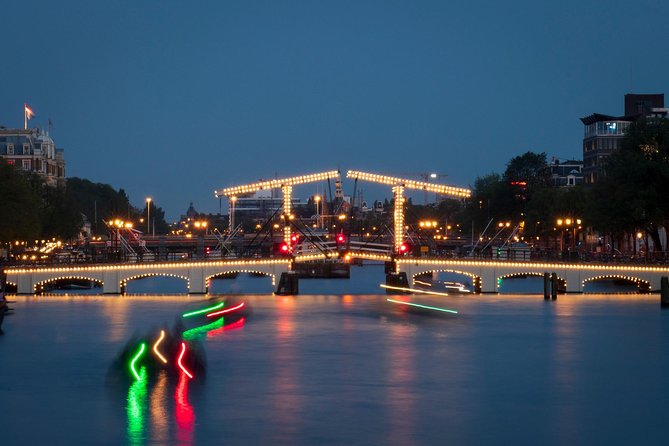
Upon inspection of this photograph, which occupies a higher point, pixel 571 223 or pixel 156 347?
pixel 571 223

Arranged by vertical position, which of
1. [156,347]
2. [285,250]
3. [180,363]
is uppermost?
[285,250]

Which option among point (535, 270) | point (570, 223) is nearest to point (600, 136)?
point (570, 223)

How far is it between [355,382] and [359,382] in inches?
5.5

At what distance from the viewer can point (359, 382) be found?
4131cm

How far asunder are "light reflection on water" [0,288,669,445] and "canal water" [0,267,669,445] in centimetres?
8

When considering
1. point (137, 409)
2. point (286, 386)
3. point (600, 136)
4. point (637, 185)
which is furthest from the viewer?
Answer: point (600, 136)

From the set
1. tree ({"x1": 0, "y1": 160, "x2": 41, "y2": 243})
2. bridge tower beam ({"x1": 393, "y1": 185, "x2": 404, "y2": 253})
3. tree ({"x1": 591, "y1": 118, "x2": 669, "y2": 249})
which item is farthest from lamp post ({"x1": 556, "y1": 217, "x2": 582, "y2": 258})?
tree ({"x1": 0, "y1": 160, "x2": 41, "y2": 243})

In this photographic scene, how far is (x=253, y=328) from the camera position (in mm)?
60781

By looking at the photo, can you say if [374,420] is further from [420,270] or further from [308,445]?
[420,270]

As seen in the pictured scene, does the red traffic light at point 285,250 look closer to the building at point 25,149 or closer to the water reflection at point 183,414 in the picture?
the water reflection at point 183,414

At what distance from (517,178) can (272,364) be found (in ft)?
399

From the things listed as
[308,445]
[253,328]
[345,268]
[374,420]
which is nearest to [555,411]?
[374,420]

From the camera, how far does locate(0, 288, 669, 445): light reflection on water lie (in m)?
33.2

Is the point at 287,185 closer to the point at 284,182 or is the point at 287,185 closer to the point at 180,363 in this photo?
the point at 284,182
